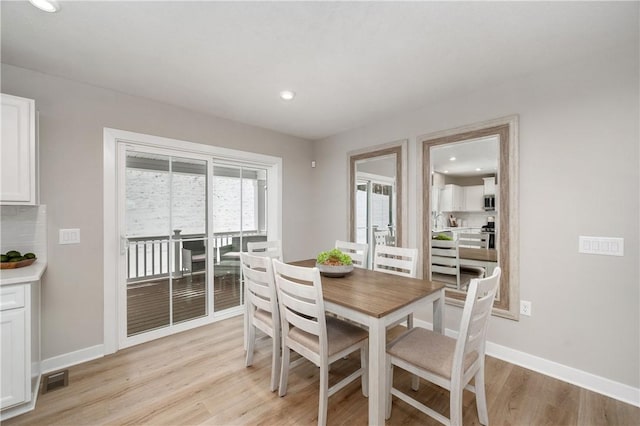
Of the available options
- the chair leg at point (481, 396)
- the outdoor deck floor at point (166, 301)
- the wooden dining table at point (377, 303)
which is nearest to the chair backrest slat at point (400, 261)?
the wooden dining table at point (377, 303)

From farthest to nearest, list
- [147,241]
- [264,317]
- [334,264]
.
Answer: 1. [147,241]
2. [334,264]
3. [264,317]

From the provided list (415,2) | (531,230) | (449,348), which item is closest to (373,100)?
(415,2)

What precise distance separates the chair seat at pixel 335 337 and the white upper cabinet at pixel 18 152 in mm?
2213

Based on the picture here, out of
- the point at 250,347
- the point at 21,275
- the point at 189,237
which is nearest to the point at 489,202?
the point at 250,347

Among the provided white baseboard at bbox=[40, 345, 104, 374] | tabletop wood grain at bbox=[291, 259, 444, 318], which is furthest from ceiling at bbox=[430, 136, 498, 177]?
white baseboard at bbox=[40, 345, 104, 374]

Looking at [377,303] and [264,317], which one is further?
[264,317]

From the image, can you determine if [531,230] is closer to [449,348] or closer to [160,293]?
[449,348]

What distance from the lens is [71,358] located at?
7.84ft

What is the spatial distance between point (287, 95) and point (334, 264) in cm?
171

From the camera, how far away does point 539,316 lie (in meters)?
2.29

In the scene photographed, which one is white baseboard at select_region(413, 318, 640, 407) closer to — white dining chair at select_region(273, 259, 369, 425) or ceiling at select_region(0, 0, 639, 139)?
white dining chair at select_region(273, 259, 369, 425)

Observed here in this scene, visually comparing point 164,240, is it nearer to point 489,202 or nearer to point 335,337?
point 335,337

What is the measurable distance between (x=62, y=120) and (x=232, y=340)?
2.57m

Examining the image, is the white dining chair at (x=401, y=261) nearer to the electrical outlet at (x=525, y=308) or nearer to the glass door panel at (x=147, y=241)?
the electrical outlet at (x=525, y=308)
